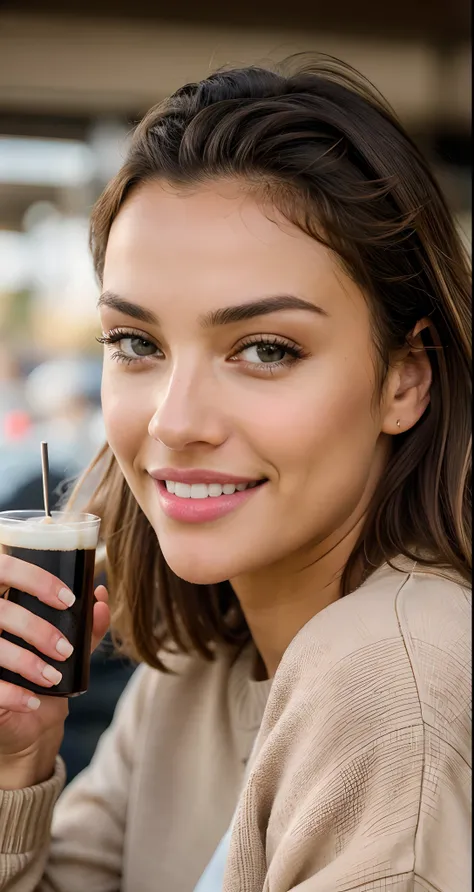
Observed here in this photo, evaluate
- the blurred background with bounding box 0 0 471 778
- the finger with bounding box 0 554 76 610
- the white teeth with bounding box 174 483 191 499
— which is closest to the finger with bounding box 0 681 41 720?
the finger with bounding box 0 554 76 610

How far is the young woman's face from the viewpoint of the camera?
111 cm

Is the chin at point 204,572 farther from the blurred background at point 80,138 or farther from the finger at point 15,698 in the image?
the blurred background at point 80,138

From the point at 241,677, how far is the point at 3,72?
5.11 feet

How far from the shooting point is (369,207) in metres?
1.18

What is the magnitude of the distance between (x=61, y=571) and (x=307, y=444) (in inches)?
14.9

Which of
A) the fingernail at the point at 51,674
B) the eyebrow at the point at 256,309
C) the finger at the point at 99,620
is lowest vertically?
the finger at the point at 99,620

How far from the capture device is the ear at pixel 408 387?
1.28 metres

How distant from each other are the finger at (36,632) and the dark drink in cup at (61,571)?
0.01m

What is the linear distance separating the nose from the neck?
308mm

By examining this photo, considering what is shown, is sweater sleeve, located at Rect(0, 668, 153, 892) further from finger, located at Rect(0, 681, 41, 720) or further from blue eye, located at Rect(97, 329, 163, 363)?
blue eye, located at Rect(97, 329, 163, 363)

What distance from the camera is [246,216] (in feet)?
3.71

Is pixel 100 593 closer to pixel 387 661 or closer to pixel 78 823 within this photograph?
pixel 78 823

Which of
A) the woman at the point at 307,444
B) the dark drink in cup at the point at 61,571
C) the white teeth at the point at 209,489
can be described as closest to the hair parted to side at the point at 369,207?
the woman at the point at 307,444

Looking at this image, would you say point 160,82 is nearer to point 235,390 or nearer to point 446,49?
point 446,49
